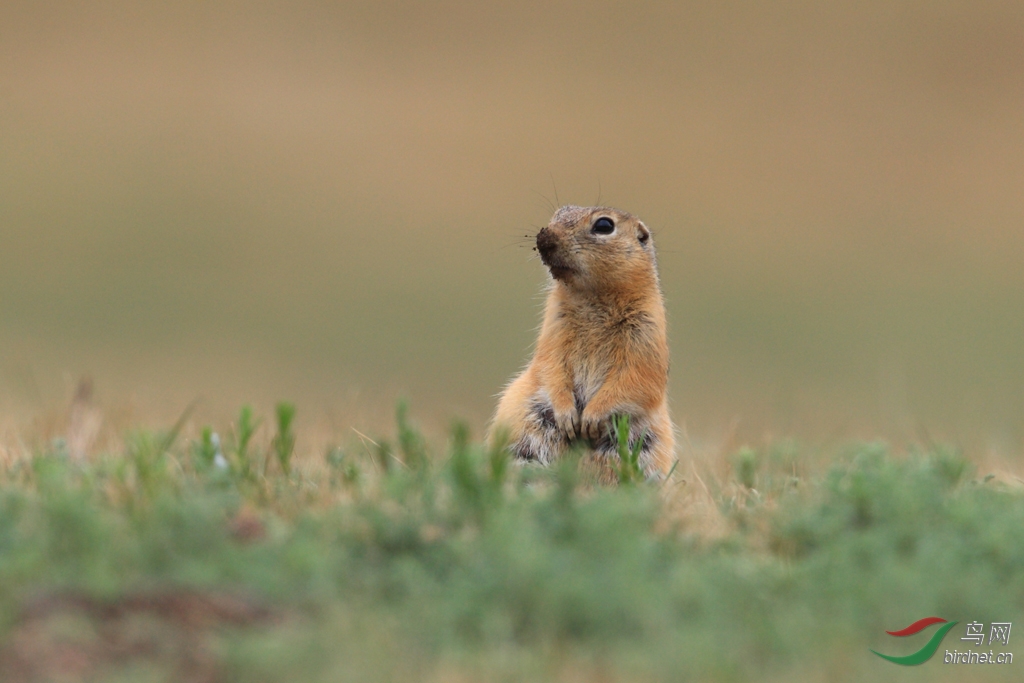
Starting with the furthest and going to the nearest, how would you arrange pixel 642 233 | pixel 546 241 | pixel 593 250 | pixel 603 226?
pixel 642 233 < pixel 603 226 < pixel 593 250 < pixel 546 241

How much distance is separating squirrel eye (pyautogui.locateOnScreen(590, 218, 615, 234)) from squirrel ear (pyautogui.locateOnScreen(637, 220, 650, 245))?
26 centimetres

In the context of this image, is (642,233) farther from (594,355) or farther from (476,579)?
(476,579)

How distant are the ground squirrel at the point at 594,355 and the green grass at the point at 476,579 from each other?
1.83m

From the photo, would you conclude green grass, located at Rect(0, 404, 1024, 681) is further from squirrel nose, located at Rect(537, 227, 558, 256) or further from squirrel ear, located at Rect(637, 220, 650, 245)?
squirrel ear, located at Rect(637, 220, 650, 245)

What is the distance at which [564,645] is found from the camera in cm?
351

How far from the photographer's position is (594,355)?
22.4 feet

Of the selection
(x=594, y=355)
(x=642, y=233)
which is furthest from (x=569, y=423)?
(x=642, y=233)

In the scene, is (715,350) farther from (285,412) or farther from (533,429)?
(285,412)

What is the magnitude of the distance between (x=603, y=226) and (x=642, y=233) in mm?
396

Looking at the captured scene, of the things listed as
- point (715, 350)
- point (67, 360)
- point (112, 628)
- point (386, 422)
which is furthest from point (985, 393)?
point (112, 628)

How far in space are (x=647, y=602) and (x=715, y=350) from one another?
1843cm

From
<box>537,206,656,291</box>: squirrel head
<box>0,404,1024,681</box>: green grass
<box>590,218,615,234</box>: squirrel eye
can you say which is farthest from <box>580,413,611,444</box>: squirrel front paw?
<box>0,404,1024,681</box>: green grass

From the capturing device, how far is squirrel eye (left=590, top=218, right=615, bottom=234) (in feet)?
23.3

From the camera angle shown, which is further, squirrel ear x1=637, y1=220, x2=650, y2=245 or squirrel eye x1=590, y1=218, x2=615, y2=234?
squirrel ear x1=637, y1=220, x2=650, y2=245
